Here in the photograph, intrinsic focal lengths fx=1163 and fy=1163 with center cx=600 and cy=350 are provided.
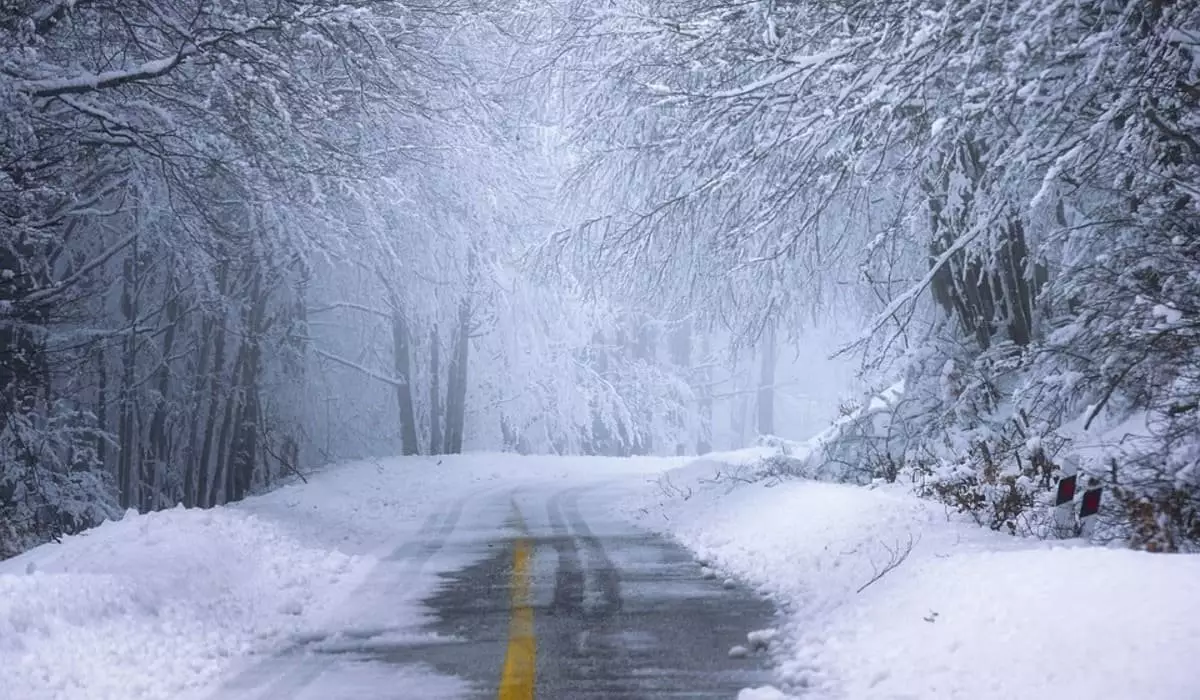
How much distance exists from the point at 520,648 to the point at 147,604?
120 inches

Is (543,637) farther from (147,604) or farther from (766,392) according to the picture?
(766,392)

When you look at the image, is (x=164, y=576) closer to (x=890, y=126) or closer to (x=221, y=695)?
(x=221, y=695)

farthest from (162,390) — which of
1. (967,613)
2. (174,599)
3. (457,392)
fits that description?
(967,613)

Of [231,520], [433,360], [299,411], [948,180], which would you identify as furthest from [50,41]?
[433,360]

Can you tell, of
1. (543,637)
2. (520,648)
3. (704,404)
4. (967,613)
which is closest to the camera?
(967,613)

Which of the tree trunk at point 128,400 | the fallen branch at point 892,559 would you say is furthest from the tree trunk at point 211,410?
the fallen branch at point 892,559

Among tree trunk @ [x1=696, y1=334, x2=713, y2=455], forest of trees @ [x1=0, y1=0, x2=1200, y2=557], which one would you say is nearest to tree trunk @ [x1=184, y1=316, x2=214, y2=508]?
forest of trees @ [x1=0, y1=0, x2=1200, y2=557]

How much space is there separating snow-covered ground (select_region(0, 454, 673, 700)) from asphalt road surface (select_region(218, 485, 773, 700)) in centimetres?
35

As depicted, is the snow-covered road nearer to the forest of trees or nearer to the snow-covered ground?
the snow-covered ground

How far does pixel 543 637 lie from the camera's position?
8062mm

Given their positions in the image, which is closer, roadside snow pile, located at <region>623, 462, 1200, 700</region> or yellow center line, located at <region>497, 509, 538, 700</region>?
roadside snow pile, located at <region>623, 462, 1200, 700</region>

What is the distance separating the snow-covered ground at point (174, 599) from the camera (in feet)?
23.1

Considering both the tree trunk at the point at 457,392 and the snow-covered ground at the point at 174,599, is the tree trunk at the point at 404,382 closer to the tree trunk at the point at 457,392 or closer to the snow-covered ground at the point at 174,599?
the tree trunk at the point at 457,392

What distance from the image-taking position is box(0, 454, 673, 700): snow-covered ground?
7.04 metres
